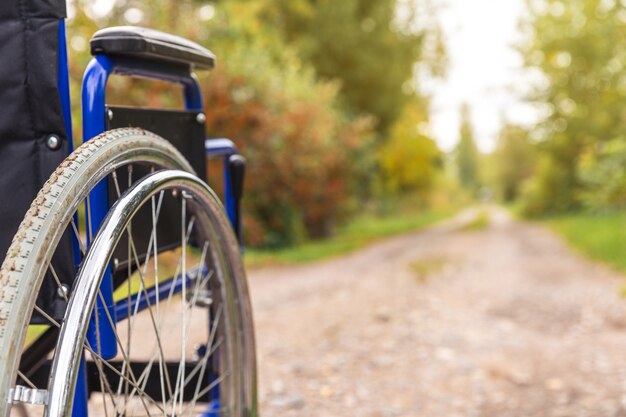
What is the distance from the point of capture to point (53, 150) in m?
1.38

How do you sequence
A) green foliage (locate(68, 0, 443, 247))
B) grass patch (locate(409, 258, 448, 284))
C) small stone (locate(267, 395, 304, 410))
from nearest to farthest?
1. small stone (locate(267, 395, 304, 410))
2. grass patch (locate(409, 258, 448, 284))
3. green foliage (locate(68, 0, 443, 247))

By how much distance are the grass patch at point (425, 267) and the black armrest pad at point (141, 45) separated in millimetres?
5336

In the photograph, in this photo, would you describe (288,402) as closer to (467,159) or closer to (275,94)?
(275,94)

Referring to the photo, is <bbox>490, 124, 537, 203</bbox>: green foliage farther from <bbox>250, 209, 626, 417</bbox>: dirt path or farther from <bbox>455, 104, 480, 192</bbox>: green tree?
<bbox>250, 209, 626, 417</bbox>: dirt path

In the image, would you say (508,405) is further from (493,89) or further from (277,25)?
(493,89)

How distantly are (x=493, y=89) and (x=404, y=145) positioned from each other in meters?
2.99

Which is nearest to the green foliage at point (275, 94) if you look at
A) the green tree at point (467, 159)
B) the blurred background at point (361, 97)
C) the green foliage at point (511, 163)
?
the blurred background at point (361, 97)

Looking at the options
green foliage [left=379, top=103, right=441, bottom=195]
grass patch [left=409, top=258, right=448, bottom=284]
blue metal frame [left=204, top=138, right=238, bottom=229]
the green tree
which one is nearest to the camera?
blue metal frame [left=204, top=138, right=238, bottom=229]

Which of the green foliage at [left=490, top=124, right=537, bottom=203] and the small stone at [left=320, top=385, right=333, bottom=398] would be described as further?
the green foliage at [left=490, top=124, right=537, bottom=203]

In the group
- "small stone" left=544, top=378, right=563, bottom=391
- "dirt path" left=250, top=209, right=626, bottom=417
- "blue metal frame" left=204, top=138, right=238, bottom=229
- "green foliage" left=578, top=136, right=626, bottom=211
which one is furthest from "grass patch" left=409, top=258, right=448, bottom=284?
"blue metal frame" left=204, top=138, right=238, bottom=229

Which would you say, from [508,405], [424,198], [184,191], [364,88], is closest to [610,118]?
[364,88]

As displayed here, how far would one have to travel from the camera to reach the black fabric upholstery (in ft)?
4.44

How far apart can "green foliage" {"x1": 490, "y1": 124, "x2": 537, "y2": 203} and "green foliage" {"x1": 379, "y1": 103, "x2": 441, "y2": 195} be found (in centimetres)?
1820

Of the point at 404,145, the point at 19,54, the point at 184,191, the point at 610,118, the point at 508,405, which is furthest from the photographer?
the point at 404,145
